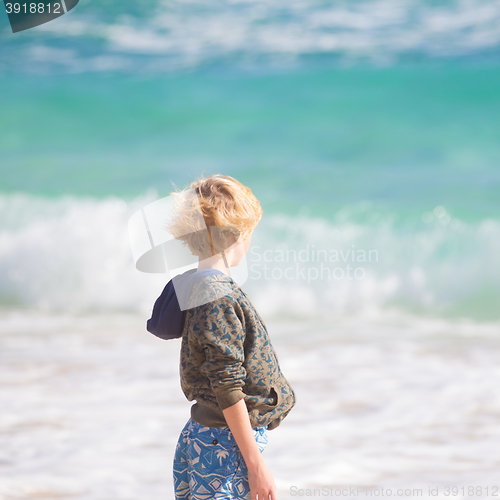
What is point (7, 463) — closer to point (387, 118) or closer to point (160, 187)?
point (160, 187)

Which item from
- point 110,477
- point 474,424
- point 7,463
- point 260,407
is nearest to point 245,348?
point 260,407

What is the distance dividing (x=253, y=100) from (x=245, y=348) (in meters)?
11.0

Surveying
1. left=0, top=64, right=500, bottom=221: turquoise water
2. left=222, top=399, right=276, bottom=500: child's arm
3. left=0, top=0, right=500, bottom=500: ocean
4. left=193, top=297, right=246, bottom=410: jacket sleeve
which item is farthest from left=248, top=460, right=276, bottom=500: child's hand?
left=0, top=64, right=500, bottom=221: turquoise water

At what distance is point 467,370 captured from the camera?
14.9 feet

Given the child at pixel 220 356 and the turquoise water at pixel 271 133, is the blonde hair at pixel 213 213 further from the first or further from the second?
the turquoise water at pixel 271 133

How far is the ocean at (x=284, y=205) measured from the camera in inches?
144

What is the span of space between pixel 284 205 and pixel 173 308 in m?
9.24

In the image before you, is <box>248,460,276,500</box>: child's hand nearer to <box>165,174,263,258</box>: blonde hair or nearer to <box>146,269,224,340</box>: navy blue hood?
<box>146,269,224,340</box>: navy blue hood

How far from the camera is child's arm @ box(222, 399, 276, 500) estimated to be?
1.11 meters

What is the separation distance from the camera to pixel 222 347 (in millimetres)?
1093

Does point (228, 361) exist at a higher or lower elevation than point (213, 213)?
lower

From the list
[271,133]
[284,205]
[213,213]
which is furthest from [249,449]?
[271,133]

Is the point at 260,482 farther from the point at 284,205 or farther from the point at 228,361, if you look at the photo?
the point at 284,205

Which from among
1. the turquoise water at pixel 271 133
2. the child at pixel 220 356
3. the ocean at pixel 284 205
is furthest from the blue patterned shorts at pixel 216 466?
A: the turquoise water at pixel 271 133
